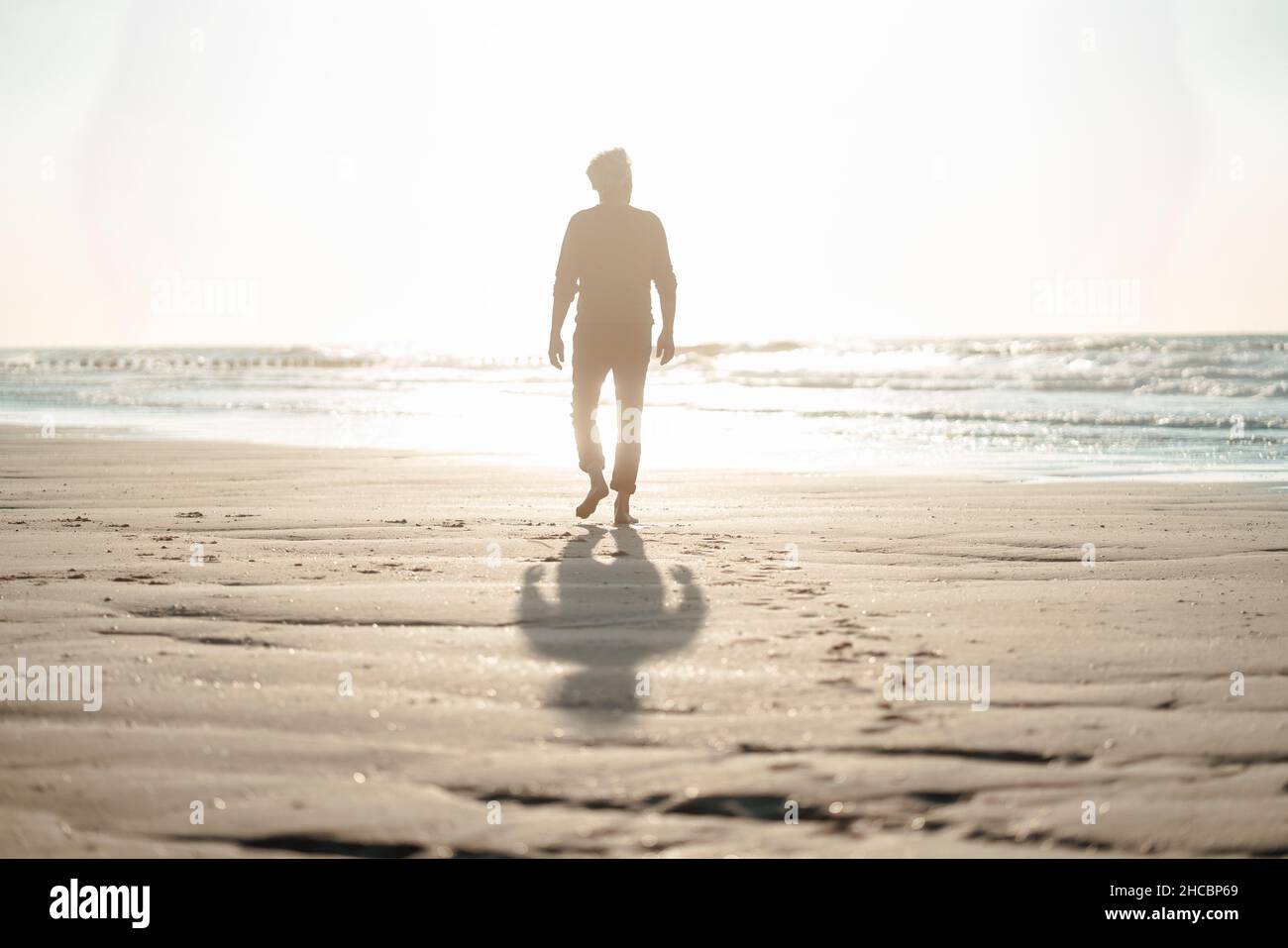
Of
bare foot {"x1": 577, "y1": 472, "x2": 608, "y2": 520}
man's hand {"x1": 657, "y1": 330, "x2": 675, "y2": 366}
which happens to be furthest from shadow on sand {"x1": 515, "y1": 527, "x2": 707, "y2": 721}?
man's hand {"x1": 657, "y1": 330, "x2": 675, "y2": 366}

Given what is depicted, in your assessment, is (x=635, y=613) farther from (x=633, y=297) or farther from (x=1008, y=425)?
(x=1008, y=425)

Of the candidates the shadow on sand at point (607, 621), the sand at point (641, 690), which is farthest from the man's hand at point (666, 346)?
the shadow on sand at point (607, 621)

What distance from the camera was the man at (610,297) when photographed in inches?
272

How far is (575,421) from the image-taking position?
6.93m

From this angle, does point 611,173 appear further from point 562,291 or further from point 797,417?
point 797,417

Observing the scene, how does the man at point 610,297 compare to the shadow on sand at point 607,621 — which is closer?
the shadow on sand at point 607,621

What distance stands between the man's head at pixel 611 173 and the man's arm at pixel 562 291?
0.98 feet

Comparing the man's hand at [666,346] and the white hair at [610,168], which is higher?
→ the white hair at [610,168]

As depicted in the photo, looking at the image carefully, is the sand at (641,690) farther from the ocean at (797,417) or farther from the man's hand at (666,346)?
the ocean at (797,417)

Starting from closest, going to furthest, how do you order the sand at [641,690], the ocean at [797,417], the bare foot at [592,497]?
the sand at [641,690] → the bare foot at [592,497] → the ocean at [797,417]

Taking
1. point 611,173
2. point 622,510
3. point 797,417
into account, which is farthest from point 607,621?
point 797,417

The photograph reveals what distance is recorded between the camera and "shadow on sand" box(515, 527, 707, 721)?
10.9 ft
